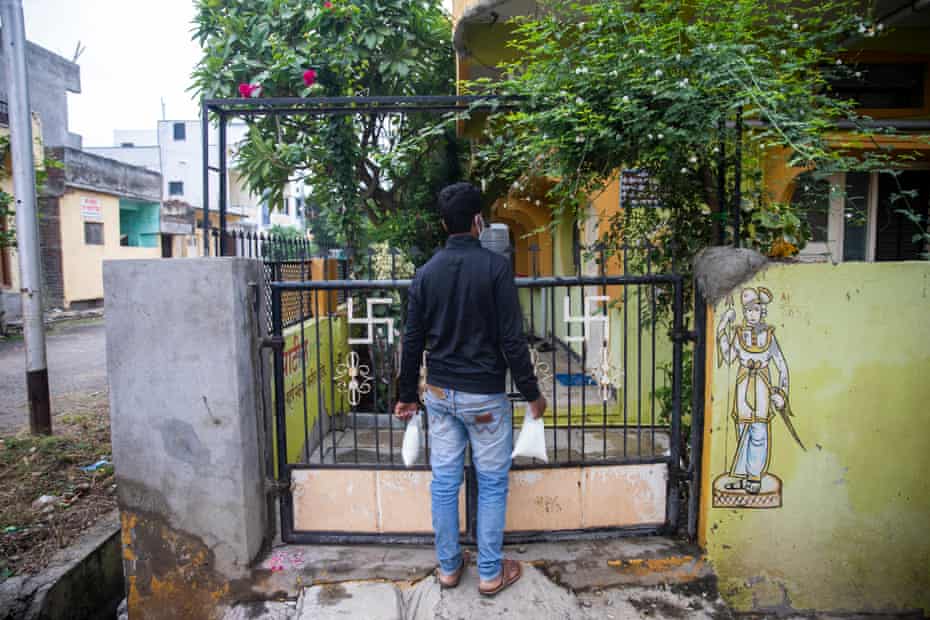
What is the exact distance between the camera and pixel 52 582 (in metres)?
3.19

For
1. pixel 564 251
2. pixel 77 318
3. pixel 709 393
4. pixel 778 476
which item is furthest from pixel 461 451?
pixel 77 318

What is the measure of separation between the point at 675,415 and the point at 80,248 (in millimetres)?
19276

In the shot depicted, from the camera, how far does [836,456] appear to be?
9.98ft

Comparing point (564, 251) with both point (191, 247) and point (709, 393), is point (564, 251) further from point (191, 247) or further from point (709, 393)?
point (191, 247)

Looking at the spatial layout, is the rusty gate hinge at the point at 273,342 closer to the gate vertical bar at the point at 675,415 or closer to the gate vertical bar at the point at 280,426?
the gate vertical bar at the point at 280,426

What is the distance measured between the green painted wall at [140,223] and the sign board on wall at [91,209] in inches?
140

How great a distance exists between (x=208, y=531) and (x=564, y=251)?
25.4ft

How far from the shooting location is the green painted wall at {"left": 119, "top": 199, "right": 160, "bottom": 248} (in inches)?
890

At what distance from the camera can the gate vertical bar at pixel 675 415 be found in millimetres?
3160

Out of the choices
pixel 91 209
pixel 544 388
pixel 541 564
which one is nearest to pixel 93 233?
pixel 91 209

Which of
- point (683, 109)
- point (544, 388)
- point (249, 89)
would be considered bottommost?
point (544, 388)

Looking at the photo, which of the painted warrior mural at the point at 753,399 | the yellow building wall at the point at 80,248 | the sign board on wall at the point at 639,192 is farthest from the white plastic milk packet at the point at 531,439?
the yellow building wall at the point at 80,248

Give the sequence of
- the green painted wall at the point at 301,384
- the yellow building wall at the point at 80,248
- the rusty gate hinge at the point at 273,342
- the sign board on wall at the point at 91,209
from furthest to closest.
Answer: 1. the sign board on wall at the point at 91,209
2. the yellow building wall at the point at 80,248
3. the green painted wall at the point at 301,384
4. the rusty gate hinge at the point at 273,342

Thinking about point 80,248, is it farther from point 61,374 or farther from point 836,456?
point 836,456
